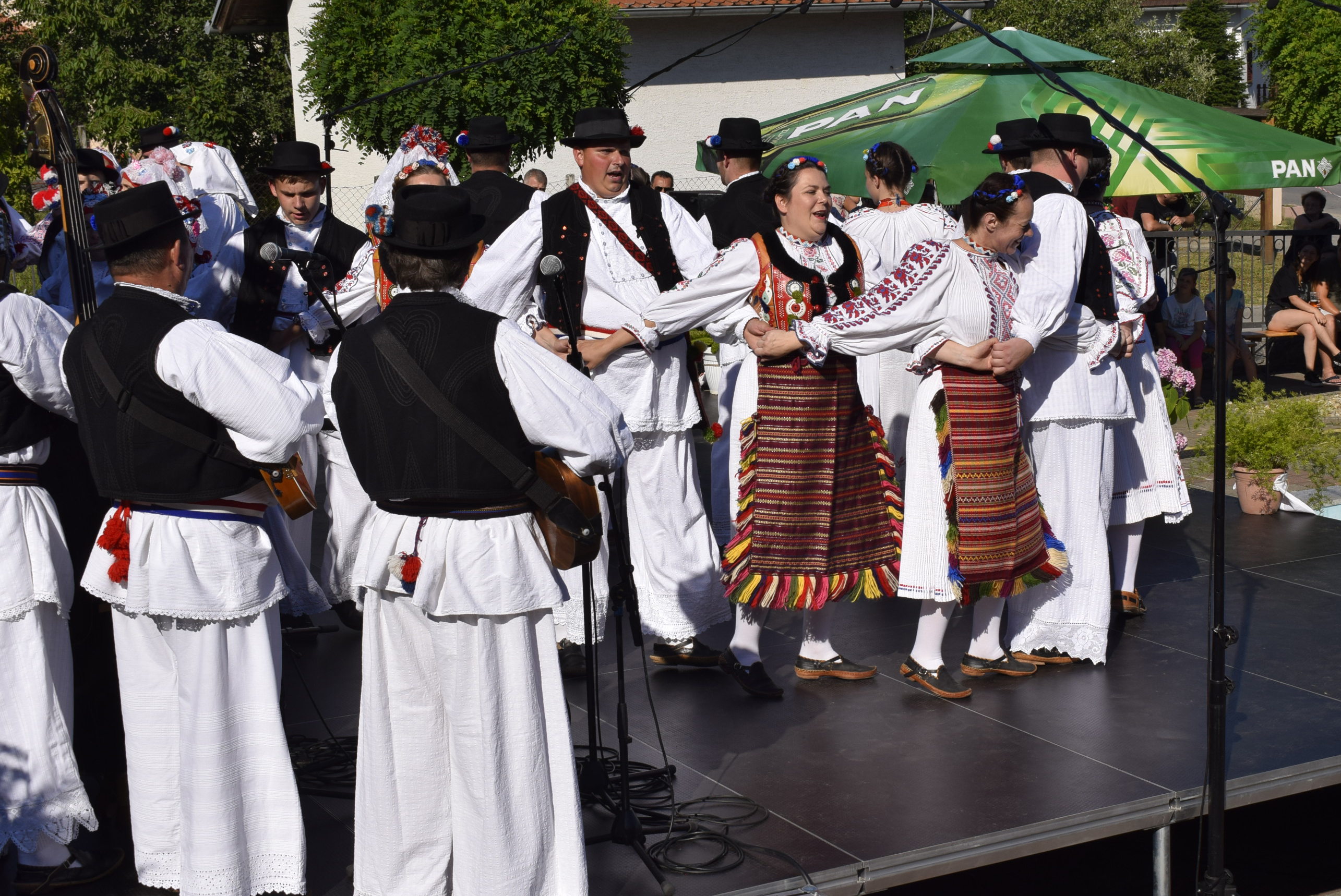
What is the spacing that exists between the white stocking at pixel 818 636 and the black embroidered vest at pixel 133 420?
2.41 m

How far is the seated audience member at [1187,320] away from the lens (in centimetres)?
1232

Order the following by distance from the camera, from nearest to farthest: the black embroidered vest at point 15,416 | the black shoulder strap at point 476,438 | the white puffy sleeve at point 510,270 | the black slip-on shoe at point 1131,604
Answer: the black shoulder strap at point 476,438, the black embroidered vest at point 15,416, the white puffy sleeve at point 510,270, the black slip-on shoe at point 1131,604

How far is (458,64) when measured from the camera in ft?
54.3

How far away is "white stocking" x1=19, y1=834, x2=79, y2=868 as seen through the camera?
381 centimetres

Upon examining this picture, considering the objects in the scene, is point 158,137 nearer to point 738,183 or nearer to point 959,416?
point 738,183

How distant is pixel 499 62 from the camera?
54.9 feet

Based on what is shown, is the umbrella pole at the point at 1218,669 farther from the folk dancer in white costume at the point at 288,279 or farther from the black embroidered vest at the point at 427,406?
the folk dancer in white costume at the point at 288,279

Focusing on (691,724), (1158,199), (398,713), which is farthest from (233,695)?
(1158,199)

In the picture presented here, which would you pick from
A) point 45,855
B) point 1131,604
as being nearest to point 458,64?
point 1131,604

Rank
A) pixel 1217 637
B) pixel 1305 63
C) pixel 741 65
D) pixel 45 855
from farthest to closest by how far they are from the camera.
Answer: pixel 1305 63
pixel 741 65
pixel 45 855
pixel 1217 637

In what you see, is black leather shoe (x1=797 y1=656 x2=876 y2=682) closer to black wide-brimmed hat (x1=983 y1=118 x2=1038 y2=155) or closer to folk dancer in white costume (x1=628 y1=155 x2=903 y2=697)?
folk dancer in white costume (x1=628 y1=155 x2=903 y2=697)

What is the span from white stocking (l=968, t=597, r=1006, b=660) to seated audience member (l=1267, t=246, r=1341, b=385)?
929 cm

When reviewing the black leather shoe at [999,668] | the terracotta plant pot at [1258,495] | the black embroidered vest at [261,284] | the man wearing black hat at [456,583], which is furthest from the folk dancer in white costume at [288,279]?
the terracotta plant pot at [1258,495]

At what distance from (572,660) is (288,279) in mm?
1992
